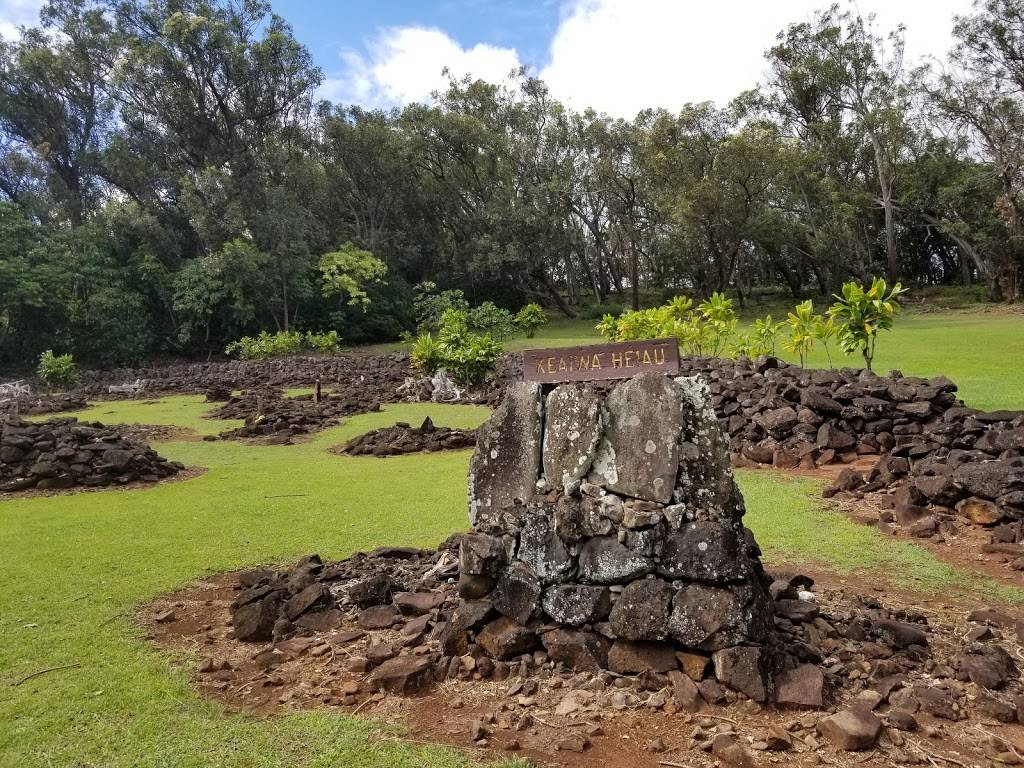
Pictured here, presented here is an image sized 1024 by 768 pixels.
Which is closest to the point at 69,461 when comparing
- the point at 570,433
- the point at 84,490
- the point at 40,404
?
the point at 84,490

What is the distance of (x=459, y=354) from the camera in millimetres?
17516

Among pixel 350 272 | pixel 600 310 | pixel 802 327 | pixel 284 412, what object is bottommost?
pixel 284 412

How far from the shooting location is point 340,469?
989 centimetres

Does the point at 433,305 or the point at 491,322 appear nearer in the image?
the point at 491,322

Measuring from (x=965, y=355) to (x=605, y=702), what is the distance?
16008mm

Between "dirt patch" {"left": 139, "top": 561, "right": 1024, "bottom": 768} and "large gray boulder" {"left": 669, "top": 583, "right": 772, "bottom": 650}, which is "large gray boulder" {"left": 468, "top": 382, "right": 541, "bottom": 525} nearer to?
"dirt patch" {"left": 139, "top": 561, "right": 1024, "bottom": 768}

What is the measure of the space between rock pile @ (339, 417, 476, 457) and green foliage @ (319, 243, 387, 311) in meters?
24.3

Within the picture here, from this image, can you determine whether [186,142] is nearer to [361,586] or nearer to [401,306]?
[401,306]

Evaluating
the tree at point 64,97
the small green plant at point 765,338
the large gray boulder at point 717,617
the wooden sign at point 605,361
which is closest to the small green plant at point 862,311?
the small green plant at point 765,338

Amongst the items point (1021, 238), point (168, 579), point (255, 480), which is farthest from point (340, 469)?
point (1021, 238)

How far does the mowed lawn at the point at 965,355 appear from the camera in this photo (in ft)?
35.9

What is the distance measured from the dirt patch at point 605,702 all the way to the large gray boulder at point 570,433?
3.68 feet

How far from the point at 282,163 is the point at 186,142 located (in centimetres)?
482

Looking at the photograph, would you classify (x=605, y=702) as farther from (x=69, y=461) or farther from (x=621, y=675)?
(x=69, y=461)
